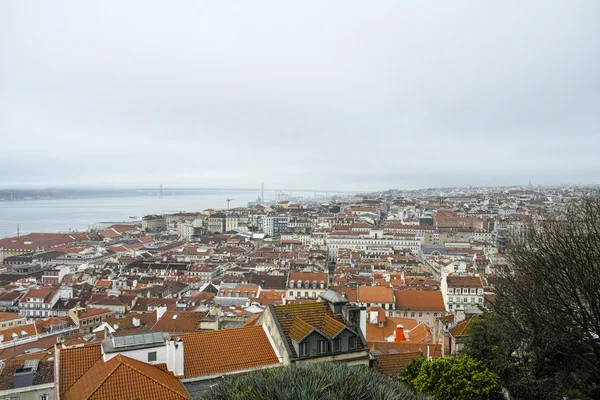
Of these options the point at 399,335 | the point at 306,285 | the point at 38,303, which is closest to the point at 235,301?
the point at 306,285

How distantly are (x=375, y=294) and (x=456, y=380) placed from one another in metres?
26.2

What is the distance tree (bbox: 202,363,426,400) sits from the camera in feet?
27.1

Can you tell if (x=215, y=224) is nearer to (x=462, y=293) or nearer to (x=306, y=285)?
(x=306, y=285)

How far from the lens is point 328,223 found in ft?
349

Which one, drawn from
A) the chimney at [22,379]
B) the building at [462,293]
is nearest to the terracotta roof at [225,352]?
the chimney at [22,379]

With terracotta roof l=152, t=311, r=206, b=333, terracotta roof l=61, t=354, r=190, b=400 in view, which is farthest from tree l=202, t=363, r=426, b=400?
terracotta roof l=152, t=311, r=206, b=333

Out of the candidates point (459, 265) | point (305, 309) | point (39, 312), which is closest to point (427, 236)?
point (459, 265)

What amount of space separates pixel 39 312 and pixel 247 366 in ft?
130

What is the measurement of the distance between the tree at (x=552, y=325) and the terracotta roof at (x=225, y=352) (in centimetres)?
750

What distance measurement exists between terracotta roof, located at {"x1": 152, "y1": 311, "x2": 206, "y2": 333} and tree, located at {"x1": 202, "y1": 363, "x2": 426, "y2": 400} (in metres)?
17.9

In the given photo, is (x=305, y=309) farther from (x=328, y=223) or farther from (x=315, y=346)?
(x=328, y=223)

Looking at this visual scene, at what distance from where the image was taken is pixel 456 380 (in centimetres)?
1197

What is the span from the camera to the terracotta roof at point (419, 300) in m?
37.2

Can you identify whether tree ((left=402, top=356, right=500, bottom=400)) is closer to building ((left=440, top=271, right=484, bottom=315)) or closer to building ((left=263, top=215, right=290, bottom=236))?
building ((left=440, top=271, right=484, bottom=315))
